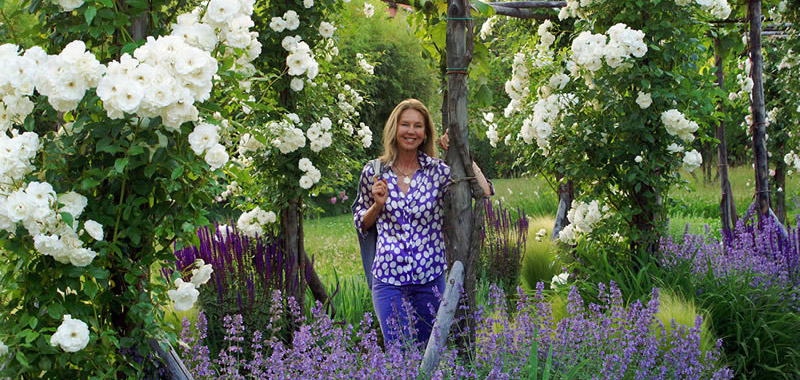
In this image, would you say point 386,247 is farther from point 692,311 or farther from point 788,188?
point 788,188

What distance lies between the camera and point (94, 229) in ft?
6.19

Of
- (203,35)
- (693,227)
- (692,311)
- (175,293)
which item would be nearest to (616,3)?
(692,311)

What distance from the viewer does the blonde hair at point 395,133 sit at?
11.1ft

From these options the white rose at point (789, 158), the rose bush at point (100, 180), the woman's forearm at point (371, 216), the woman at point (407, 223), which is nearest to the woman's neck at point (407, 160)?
the woman at point (407, 223)

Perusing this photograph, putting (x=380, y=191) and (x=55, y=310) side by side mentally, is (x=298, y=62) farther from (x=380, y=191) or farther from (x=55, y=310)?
(x=55, y=310)

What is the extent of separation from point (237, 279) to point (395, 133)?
4.71ft

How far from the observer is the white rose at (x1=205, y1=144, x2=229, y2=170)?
1.98m

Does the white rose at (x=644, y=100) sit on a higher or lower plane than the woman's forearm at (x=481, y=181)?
higher

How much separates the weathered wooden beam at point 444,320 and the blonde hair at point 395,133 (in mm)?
840

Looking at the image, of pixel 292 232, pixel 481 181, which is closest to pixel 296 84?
pixel 292 232

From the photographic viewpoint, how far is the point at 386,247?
321 cm

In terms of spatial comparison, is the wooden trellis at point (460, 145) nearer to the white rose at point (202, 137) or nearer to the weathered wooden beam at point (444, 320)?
the weathered wooden beam at point (444, 320)

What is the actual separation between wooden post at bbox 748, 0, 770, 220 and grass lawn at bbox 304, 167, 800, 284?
5.34 ft

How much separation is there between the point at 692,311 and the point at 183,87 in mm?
2524
